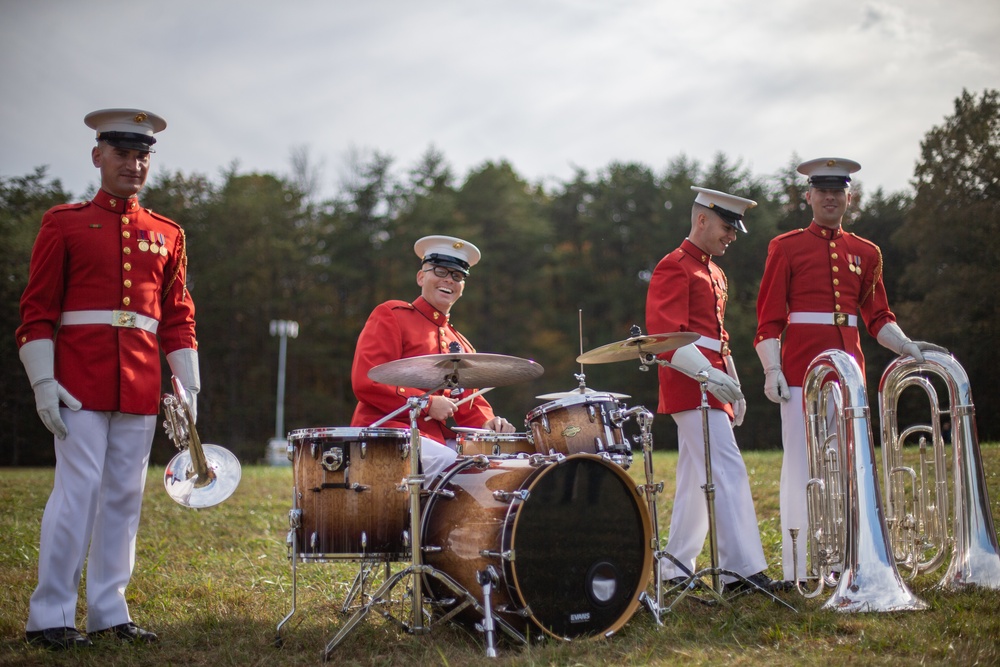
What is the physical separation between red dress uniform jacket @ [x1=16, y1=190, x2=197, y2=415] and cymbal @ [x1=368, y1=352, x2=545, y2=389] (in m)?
1.34

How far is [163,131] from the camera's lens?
539cm

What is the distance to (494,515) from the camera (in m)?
4.83

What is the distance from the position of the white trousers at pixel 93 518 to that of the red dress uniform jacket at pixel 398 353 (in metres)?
1.30

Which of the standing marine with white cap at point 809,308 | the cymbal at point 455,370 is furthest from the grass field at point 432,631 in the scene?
the standing marine with white cap at point 809,308

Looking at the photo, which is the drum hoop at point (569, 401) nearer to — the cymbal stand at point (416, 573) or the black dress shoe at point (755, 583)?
the cymbal stand at point (416, 573)

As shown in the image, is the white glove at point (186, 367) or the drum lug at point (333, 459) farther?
the white glove at point (186, 367)

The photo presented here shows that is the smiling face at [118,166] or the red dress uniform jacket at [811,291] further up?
the smiling face at [118,166]

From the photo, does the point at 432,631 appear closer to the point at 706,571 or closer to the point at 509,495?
the point at 509,495

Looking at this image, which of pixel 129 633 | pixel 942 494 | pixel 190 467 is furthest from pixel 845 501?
pixel 129 633

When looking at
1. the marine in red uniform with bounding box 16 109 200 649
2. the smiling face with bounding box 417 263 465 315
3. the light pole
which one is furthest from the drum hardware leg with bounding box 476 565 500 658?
the light pole

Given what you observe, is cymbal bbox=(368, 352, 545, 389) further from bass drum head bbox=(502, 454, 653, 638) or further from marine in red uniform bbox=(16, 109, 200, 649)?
marine in red uniform bbox=(16, 109, 200, 649)

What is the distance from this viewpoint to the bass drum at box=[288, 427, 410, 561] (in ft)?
16.6

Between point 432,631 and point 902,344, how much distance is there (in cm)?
371

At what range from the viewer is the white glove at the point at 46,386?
15.9 ft
